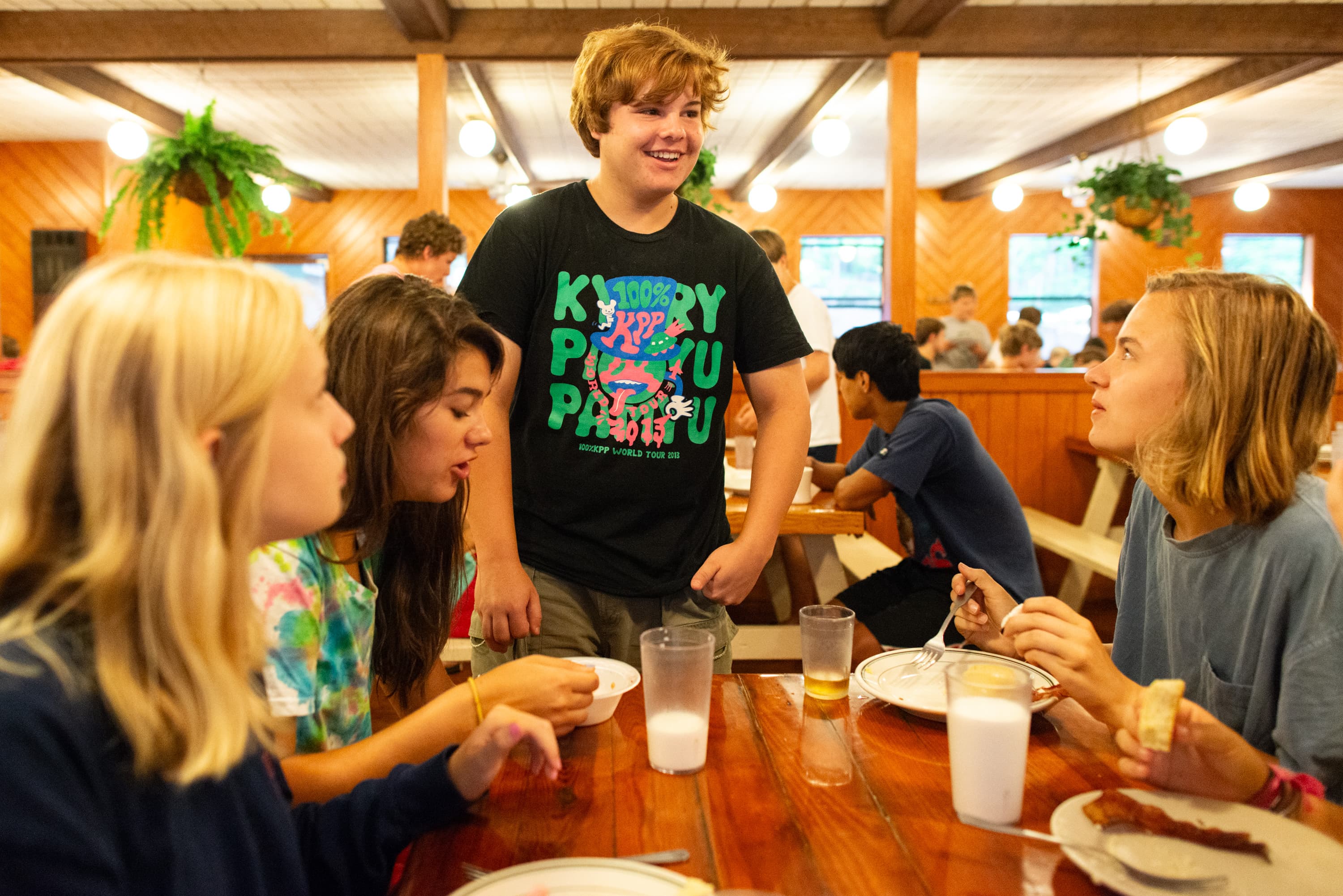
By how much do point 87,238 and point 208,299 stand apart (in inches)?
379

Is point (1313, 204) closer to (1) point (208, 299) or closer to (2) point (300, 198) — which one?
(2) point (300, 198)

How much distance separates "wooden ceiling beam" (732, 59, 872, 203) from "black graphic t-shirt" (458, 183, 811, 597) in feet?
14.2

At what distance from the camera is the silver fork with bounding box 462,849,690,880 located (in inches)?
33.4

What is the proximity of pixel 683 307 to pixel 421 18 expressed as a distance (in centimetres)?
389

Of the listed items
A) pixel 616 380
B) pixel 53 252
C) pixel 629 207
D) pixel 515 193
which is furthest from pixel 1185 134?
pixel 53 252

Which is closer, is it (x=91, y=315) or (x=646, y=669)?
(x=91, y=315)

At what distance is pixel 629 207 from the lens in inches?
64.2

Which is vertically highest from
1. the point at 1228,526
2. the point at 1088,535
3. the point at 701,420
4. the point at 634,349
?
the point at 634,349

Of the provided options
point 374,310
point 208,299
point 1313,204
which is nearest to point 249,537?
point 208,299

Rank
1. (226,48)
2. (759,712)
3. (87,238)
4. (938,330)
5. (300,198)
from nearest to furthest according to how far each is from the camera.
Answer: (759,712) → (226,48) → (938,330) → (87,238) → (300,198)

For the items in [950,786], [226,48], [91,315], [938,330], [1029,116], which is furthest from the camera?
[1029,116]

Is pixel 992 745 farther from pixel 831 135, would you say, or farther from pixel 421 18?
pixel 831 135

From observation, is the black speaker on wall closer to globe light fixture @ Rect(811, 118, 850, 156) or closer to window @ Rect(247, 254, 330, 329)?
window @ Rect(247, 254, 330, 329)

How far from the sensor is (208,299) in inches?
27.0
